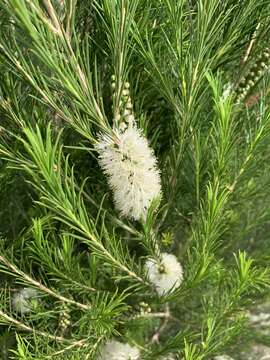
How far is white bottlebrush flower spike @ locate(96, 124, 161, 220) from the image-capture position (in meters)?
1.13

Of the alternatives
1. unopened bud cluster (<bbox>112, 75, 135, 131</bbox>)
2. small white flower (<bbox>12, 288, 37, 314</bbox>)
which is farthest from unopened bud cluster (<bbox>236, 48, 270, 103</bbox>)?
small white flower (<bbox>12, 288, 37, 314</bbox>)

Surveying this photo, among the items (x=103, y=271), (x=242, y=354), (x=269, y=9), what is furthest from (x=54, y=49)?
(x=242, y=354)

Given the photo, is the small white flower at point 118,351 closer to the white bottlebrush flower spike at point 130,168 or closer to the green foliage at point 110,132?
the green foliage at point 110,132

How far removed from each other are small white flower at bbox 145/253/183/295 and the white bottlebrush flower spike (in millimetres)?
254

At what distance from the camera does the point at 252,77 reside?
147 centimetres

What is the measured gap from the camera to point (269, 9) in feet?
3.97

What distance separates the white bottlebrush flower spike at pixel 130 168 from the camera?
1130 millimetres

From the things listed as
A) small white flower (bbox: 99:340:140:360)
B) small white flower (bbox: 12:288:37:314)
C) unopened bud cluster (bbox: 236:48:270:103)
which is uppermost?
unopened bud cluster (bbox: 236:48:270:103)

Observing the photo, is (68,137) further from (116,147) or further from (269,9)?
(269,9)

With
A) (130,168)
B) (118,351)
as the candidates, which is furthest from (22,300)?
(130,168)

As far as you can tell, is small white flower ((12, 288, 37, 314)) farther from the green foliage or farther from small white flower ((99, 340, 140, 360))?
small white flower ((99, 340, 140, 360))

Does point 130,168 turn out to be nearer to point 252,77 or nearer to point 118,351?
point 252,77

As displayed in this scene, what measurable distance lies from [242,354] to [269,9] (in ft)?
4.49

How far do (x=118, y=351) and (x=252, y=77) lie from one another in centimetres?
102
